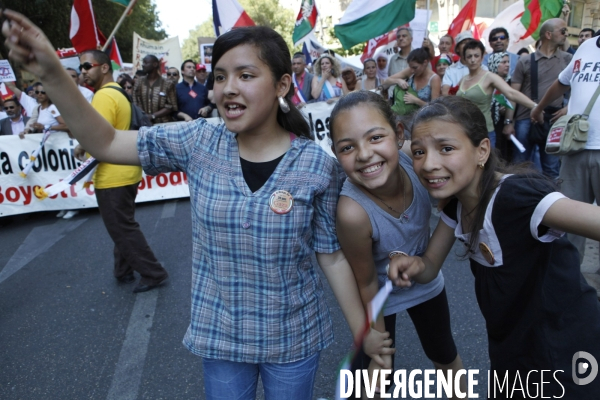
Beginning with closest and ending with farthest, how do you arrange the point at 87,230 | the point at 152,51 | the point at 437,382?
the point at 437,382 < the point at 87,230 < the point at 152,51

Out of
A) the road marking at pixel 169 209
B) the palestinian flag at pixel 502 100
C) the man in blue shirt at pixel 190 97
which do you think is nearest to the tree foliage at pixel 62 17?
the man in blue shirt at pixel 190 97

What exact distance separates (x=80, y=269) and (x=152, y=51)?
11.5 metres

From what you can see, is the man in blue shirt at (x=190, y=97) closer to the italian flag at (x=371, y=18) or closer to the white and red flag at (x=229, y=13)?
the white and red flag at (x=229, y=13)

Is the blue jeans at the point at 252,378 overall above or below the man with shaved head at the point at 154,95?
below

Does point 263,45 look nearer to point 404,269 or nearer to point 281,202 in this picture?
point 281,202

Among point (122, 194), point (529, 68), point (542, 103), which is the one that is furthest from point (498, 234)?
point (529, 68)

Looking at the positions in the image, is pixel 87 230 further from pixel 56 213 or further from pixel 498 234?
pixel 498 234

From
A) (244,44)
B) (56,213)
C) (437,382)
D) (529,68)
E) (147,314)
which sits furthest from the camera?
(56,213)

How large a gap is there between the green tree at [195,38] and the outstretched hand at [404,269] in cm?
5589

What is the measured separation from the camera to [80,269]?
15.1ft

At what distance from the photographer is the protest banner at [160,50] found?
13.8 meters

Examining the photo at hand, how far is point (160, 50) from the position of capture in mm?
14906

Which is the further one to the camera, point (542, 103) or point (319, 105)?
point (319, 105)

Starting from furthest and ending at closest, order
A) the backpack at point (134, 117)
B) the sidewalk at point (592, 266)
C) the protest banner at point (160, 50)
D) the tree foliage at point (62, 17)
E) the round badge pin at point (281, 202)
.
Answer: the tree foliage at point (62, 17) → the protest banner at point (160, 50) → the backpack at point (134, 117) → the sidewalk at point (592, 266) → the round badge pin at point (281, 202)
